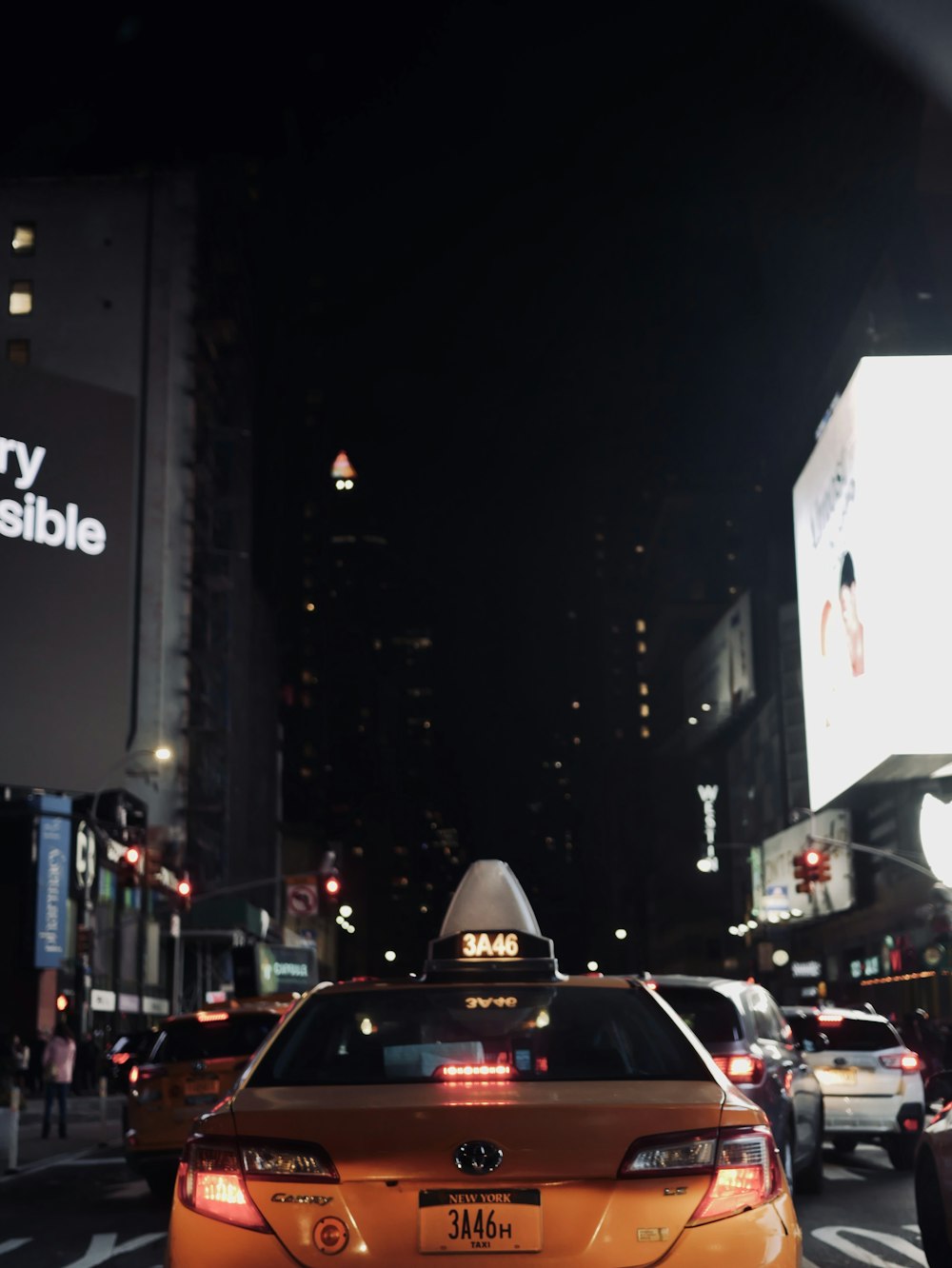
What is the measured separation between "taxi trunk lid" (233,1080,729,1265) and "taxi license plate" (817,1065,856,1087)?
44.4 feet

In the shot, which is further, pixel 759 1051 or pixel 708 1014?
pixel 708 1014

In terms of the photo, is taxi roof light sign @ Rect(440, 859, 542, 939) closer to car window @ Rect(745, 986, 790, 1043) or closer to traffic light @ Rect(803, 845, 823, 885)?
car window @ Rect(745, 986, 790, 1043)

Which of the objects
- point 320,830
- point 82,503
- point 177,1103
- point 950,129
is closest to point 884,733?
point 177,1103

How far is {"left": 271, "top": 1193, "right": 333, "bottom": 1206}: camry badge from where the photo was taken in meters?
5.02

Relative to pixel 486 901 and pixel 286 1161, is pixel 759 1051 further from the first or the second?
pixel 286 1161

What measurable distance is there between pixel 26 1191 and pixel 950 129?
7154cm

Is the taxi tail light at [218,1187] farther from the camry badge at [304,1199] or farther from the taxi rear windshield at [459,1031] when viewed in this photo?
the taxi rear windshield at [459,1031]

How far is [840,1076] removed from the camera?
59.1ft

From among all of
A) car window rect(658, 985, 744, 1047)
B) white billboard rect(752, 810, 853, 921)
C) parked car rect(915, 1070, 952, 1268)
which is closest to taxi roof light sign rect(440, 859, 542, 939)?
car window rect(658, 985, 744, 1047)

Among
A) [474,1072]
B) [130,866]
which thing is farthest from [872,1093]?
[130,866]

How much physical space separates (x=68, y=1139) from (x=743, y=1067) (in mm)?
16618

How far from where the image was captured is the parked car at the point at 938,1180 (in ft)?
27.3

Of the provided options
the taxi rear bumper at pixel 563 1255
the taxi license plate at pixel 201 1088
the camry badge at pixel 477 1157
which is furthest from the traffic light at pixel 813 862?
the camry badge at pixel 477 1157

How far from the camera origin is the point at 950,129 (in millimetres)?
76062
